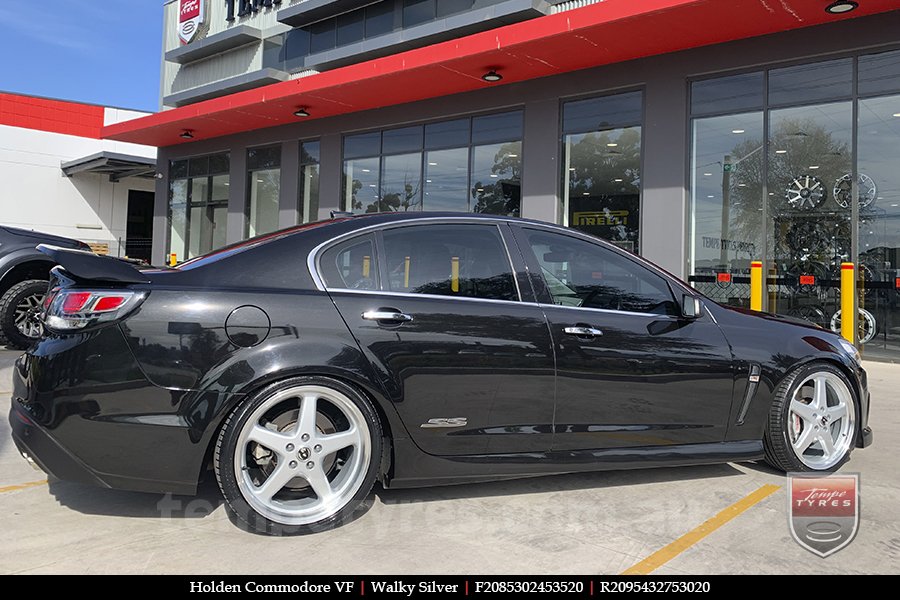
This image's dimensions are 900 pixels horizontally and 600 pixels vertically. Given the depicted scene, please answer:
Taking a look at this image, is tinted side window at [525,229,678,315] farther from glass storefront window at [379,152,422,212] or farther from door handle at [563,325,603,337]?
glass storefront window at [379,152,422,212]

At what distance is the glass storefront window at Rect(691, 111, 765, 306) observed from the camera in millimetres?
10359

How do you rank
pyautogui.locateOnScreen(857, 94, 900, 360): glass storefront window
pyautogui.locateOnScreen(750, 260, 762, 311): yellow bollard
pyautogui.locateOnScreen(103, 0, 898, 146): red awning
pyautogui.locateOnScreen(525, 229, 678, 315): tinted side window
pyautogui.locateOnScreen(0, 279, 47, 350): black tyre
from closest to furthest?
pyautogui.locateOnScreen(525, 229, 678, 315): tinted side window → pyautogui.locateOnScreen(0, 279, 47, 350): black tyre → pyautogui.locateOnScreen(103, 0, 898, 146): red awning → pyautogui.locateOnScreen(857, 94, 900, 360): glass storefront window → pyautogui.locateOnScreen(750, 260, 762, 311): yellow bollard

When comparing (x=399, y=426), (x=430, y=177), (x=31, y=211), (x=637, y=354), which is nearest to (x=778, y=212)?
(x=430, y=177)

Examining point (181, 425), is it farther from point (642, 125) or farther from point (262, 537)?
point (642, 125)

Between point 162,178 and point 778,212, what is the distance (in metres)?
17.6

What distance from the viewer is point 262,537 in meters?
3.02

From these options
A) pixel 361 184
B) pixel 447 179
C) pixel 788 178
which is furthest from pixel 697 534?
pixel 361 184

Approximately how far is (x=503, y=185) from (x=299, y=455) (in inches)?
415

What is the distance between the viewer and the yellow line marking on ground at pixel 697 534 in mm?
2779

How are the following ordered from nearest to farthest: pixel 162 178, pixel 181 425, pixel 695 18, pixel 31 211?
pixel 181 425, pixel 695 18, pixel 162 178, pixel 31 211

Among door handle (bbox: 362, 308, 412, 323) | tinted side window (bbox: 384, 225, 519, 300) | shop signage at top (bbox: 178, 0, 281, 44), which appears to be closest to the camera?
door handle (bbox: 362, 308, 412, 323)

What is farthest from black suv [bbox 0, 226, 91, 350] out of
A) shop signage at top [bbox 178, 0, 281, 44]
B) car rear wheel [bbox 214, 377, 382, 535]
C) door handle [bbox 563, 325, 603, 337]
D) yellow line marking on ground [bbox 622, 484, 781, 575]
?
shop signage at top [bbox 178, 0, 281, 44]

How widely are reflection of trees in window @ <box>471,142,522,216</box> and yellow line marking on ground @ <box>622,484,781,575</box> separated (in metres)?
9.54

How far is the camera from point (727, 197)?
417 inches
